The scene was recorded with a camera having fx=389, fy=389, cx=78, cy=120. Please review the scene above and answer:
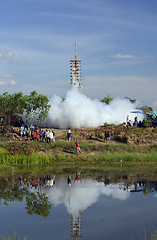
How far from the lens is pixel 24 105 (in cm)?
4972

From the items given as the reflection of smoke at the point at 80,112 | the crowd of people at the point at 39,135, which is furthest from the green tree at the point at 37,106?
the crowd of people at the point at 39,135

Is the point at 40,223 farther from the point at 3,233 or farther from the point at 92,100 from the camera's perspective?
the point at 92,100

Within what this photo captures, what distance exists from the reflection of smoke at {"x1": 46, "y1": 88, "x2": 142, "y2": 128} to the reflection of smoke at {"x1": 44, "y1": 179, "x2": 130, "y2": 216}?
2423cm

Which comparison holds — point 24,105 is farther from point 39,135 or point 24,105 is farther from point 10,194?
point 10,194

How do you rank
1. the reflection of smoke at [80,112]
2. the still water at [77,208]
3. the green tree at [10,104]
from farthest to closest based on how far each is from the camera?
the reflection of smoke at [80,112] < the green tree at [10,104] < the still water at [77,208]

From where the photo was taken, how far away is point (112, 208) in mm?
20625

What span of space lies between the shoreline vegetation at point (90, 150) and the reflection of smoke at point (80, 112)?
22.8 ft

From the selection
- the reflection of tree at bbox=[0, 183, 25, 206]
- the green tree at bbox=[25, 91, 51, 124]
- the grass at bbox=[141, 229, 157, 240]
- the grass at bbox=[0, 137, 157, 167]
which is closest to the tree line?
the green tree at bbox=[25, 91, 51, 124]

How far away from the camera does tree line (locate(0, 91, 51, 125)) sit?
4869cm

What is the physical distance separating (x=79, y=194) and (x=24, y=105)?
27803 millimetres

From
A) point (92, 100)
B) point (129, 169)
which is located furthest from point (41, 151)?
point (92, 100)

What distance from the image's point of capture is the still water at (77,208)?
16.8m

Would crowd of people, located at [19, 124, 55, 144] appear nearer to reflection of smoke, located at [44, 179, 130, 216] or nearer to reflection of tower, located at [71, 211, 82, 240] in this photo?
reflection of smoke, located at [44, 179, 130, 216]

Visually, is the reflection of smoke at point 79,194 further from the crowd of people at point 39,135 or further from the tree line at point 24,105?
the tree line at point 24,105
